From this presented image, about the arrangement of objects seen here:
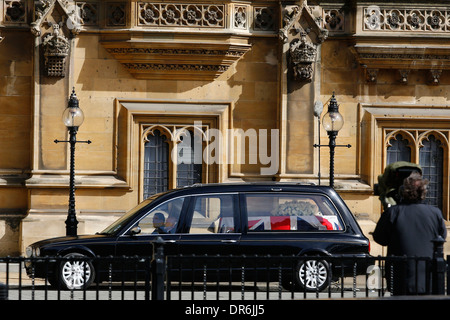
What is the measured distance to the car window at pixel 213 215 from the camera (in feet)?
51.0

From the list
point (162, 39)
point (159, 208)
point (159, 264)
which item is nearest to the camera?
point (159, 264)

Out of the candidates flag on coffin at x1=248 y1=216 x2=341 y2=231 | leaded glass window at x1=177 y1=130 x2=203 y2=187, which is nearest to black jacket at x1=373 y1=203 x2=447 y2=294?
flag on coffin at x1=248 y1=216 x2=341 y2=231

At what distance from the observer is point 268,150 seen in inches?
867

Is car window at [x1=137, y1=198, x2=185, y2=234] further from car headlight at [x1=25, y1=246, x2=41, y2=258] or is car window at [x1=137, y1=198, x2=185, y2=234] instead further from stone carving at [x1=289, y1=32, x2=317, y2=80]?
stone carving at [x1=289, y1=32, x2=317, y2=80]

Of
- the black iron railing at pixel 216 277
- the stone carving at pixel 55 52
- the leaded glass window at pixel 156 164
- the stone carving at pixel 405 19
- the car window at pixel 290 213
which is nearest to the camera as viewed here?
the black iron railing at pixel 216 277

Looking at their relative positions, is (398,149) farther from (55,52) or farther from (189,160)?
(55,52)

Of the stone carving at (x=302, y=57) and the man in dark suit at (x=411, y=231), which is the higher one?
the stone carving at (x=302, y=57)

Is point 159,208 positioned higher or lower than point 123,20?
lower

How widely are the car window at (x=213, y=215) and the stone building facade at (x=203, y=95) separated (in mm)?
5971

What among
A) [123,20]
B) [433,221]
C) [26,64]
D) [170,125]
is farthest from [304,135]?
[433,221]

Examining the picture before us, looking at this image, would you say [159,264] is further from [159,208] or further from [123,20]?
[123,20]

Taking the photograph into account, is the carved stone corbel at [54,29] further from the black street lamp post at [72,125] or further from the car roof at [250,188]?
the car roof at [250,188]

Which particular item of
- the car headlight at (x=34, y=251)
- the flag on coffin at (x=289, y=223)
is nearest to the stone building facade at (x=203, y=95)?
the car headlight at (x=34, y=251)

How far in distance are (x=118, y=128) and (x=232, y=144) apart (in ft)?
7.74
